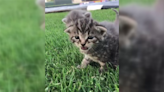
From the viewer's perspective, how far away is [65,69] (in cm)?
59

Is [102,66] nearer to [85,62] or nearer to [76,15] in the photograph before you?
[85,62]

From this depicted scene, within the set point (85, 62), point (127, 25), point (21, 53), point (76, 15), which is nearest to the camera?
point (127, 25)

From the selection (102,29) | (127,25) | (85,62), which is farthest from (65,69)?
(127,25)

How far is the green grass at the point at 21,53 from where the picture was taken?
27.3 inches

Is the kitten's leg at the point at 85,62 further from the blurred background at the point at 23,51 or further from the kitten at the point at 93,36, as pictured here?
the blurred background at the point at 23,51

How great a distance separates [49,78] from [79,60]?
11 cm

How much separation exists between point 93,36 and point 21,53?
46cm

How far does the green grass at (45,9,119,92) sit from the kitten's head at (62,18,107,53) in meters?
0.03

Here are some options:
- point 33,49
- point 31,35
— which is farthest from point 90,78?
point 31,35

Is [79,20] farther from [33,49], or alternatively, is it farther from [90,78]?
[33,49]

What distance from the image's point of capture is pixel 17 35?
982 millimetres

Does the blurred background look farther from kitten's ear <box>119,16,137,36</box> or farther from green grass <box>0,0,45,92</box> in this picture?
kitten's ear <box>119,16,137,36</box>

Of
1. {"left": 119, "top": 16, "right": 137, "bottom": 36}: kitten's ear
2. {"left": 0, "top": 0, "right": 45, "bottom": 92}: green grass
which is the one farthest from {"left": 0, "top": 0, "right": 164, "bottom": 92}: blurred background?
{"left": 119, "top": 16, "right": 137, "bottom": 36}: kitten's ear

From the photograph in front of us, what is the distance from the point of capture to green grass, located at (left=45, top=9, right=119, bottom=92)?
52 centimetres
